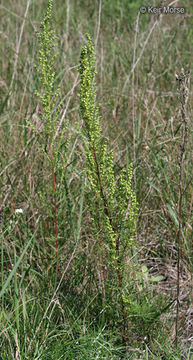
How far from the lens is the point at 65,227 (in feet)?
7.99

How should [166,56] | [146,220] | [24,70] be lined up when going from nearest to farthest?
[146,220], [24,70], [166,56]

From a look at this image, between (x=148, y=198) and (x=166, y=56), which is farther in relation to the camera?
(x=166, y=56)

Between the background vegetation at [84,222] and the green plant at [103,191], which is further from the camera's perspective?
the background vegetation at [84,222]

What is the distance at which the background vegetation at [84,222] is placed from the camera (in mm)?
1865

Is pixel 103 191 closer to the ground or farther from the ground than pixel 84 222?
farther from the ground

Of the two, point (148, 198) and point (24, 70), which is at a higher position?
point (24, 70)

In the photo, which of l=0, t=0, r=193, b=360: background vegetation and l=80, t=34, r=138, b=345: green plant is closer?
l=80, t=34, r=138, b=345: green plant

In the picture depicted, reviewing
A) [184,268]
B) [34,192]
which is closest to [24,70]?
[34,192]

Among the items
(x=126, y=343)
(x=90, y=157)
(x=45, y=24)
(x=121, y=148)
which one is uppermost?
(x=45, y=24)

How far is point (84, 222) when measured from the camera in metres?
2.47

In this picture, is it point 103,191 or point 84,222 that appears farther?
point 84,222

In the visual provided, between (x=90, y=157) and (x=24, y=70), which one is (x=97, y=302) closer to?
(x=90, y=157)

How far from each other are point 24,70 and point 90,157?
6.71ft

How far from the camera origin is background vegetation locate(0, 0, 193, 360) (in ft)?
6.12
